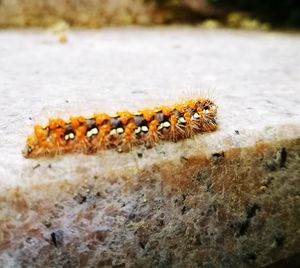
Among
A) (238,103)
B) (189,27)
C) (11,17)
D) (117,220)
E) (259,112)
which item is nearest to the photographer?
(117,220)

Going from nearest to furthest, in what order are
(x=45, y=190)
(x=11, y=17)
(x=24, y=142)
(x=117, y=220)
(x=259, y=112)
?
(x=45, y=190) < (x=117, y=220) < (x=24, y=142) < (x=259, y=112) < (x=11, y=17)

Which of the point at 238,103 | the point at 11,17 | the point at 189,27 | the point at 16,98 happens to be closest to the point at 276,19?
the point at 189,27

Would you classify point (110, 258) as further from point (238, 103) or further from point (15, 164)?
point (238, 103)

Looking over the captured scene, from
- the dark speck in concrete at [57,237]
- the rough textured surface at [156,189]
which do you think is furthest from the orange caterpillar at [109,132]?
the dark speck in concrete at [57,237]

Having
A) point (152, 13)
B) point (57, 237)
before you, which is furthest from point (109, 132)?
point (152, 13)

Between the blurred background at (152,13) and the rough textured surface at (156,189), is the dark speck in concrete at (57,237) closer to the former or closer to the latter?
the rough textured surface at (156,189)

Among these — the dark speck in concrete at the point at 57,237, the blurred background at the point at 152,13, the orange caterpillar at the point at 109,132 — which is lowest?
the dark speck in concrete at the point at 57,237

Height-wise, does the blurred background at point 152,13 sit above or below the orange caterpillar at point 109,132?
below

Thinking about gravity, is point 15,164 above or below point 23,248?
above
